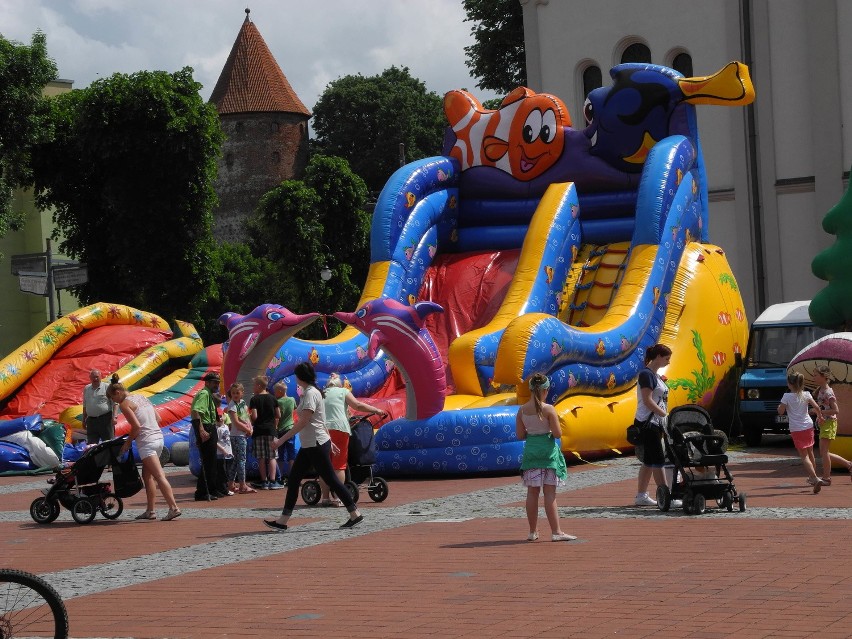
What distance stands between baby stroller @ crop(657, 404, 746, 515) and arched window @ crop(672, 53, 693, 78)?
25275 millimetres

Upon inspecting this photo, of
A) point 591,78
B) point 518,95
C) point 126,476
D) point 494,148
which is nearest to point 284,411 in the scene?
point 126,476

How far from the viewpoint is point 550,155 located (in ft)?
74.2

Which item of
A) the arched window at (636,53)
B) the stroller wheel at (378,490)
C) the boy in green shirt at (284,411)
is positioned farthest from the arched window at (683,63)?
the stroller wheel at (378,490)

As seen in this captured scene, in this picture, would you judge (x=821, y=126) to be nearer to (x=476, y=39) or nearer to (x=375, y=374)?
(x=476, y=39)

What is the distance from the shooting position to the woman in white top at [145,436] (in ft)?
44.6

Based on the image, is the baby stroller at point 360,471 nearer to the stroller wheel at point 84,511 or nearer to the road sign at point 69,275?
the stroller wheel at point 84,511

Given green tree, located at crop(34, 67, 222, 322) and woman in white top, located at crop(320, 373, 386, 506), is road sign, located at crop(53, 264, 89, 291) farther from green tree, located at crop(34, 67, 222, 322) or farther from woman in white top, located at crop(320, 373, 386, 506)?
woman in white top, located at crop(320, 373, 386, 506)

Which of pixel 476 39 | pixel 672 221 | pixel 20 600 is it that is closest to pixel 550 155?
pixel 672 221

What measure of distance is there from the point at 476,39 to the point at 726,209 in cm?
1459

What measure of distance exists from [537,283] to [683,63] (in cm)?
1839

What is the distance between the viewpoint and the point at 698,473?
12.6 m

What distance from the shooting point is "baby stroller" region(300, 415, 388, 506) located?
566 inches

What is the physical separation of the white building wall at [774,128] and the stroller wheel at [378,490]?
22.8m

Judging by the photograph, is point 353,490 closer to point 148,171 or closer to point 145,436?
point 145,436
